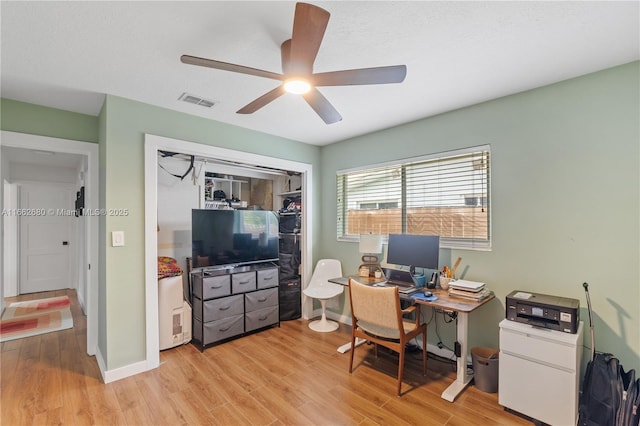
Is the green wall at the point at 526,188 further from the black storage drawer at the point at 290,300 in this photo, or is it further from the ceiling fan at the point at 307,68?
the black storage drawer at the point at 290,300

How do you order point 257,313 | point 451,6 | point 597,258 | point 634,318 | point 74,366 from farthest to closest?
point 257,313 < point 74,366 < point 597,258 < point 634,318 < point 451,6

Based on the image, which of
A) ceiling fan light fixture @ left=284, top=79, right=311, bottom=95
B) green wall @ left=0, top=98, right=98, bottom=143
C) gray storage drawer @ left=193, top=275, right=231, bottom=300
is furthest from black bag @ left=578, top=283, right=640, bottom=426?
green wall @ left=0, top=98, right=98, bottom=143

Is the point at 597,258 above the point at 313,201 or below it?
below

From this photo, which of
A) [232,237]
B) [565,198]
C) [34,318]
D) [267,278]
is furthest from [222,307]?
[565,198]

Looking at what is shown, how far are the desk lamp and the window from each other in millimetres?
262

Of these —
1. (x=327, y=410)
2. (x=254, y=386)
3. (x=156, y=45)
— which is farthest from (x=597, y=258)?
(x=156, y=45)

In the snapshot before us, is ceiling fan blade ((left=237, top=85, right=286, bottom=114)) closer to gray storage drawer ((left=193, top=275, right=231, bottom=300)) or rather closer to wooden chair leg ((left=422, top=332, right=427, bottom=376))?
gray storage drawer ((left=193, top=275, right=231, bottom=300))

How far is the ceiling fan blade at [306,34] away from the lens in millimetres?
1214

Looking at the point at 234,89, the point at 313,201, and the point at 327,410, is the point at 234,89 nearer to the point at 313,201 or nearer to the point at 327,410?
the point at 313,201

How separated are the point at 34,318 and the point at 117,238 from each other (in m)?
3.04

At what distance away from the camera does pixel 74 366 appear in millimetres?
2834

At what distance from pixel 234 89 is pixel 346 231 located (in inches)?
91.7

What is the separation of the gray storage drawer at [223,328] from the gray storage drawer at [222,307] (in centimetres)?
5

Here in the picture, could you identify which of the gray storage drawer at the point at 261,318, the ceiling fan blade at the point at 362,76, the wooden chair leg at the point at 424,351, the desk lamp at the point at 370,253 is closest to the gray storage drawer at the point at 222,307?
the gray storage drawer at the point at 261,318
